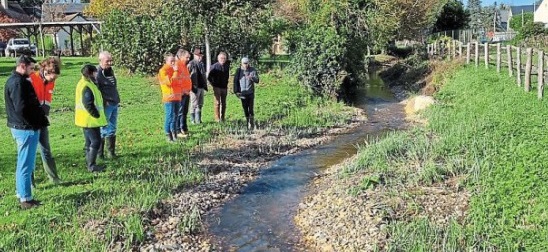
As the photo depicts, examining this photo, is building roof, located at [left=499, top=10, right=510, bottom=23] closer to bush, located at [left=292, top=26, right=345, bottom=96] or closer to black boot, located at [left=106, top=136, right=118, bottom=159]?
bush, located at [left=292, top=26, right=345, bottom=96]

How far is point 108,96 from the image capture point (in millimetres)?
9672

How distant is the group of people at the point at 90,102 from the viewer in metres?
7.10

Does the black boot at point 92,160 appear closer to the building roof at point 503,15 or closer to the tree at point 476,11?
the tree at point 476,11

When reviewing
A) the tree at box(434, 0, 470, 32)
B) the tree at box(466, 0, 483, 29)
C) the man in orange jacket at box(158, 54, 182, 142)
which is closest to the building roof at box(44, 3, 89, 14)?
the tree at box(434, 0, 470, 32)

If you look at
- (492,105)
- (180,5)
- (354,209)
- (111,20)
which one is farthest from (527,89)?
(111,20)

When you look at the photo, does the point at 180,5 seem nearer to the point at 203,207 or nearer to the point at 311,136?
the point at 311,136

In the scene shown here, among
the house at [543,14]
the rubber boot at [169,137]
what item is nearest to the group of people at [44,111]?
the rubber boot at [169,137]

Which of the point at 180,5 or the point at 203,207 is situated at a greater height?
the point at 180,5

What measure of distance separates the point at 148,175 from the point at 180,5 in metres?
13.9

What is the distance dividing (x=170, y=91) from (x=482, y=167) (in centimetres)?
594

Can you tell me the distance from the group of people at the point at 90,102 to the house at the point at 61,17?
45.6m

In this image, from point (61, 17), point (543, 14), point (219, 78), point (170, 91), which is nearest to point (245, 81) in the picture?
point (219, 78)

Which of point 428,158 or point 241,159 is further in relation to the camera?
point 241,159

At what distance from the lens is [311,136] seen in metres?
13.3
